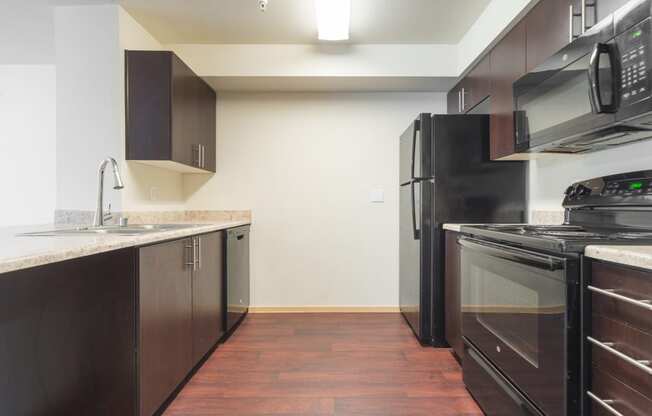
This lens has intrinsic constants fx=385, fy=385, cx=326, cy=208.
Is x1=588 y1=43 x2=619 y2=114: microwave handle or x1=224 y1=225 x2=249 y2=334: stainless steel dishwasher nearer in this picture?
x1=588 y1=43 x2=619 y2=114: microwave handle

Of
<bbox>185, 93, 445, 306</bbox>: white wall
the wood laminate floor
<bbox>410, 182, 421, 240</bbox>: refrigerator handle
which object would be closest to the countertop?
the wood laminate floor

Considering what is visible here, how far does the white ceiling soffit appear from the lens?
10.6ft

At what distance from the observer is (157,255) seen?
1.70 meters

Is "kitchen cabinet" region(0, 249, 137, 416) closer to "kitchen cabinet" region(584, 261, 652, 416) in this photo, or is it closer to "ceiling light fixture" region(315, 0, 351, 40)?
"kitchen cabinet" region(584, 261, 652, 416)

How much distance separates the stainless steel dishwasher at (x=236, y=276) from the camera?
2811 millimetres

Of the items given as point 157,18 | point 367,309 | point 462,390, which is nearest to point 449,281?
point 462,390

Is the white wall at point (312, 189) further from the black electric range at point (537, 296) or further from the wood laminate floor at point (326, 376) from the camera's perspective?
the black electric range at point (537, 296)

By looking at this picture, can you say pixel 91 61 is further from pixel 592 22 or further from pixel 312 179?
pixel 592 22

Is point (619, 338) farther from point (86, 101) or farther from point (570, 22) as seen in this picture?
point (86, 101)

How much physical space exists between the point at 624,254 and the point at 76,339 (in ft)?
6.19

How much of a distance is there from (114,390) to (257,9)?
92.7 inches

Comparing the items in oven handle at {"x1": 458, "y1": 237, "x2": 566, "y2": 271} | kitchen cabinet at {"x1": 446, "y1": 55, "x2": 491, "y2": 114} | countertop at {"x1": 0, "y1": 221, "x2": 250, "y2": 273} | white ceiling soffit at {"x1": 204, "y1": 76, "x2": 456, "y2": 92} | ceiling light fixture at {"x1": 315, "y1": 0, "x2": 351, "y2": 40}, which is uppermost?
ceiling light fixture at {"x1": 315, "y1": 0, "x2": 351, "y2": 40}

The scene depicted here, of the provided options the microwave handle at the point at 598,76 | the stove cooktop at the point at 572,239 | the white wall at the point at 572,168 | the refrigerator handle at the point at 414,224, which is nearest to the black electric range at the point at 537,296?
the stove cooktop at the point at 572,239

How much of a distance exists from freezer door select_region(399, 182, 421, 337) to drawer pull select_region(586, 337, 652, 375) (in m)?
1.63
